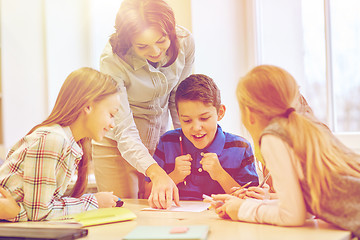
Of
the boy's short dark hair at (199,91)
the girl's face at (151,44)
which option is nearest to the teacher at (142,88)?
the girl's face at (151,44)

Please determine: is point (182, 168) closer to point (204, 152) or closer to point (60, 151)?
point (204, 152)

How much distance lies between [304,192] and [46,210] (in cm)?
73

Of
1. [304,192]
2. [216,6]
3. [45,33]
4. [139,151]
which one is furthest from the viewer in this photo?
[45,33]

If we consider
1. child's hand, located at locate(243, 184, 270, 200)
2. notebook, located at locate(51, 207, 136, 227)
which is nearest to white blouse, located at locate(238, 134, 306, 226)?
child's hand, located at locate(243, 184, 270, 200)

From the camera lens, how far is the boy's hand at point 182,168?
6.00 ft

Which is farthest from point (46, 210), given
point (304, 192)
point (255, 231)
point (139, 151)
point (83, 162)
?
point (304, 192)

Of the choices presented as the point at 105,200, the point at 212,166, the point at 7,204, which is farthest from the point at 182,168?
the point at 7,204

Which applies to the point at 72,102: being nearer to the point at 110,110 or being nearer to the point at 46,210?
the point at 110,110

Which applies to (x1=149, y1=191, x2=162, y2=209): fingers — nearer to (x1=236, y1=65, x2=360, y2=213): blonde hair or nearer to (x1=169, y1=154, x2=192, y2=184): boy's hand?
(x1=169, y1=154, x2=192, y2=184): boy's hand

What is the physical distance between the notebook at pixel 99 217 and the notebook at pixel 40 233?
0.14 meters

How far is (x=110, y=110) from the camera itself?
4.92 feet

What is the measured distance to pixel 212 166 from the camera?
5.94 feet

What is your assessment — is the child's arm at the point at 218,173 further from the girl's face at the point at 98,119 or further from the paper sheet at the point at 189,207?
the girl's face at the point at 98,119

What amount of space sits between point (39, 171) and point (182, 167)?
0.65 metres
